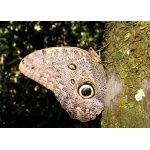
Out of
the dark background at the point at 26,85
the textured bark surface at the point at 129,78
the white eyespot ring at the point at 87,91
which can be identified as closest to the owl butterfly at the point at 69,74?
the white eyespot ring at the point at 87,91

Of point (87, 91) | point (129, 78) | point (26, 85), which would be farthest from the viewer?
point (26, 85)

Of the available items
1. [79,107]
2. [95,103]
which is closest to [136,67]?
[95,103]

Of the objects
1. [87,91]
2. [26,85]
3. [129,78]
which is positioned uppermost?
[129,78]

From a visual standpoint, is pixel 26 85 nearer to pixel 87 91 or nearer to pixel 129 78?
pixel 87 91

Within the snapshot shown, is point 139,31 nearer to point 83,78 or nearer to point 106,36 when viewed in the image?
point 106,36

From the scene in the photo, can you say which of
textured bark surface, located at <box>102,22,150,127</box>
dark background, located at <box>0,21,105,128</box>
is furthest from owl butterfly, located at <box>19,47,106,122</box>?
dark background, located at <box>0,21,105,128</box>

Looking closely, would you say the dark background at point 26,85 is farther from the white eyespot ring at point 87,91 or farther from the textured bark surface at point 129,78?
the textured bark surface at point 129,78

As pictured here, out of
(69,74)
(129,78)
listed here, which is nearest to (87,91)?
(69,74)
